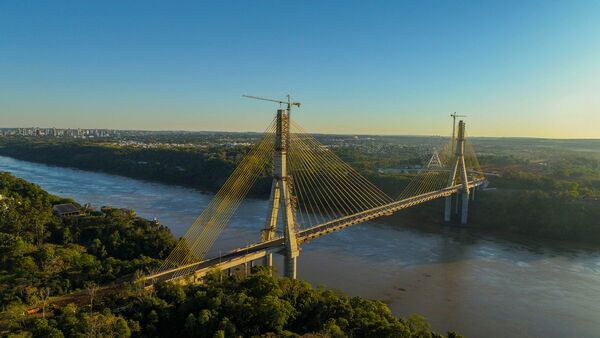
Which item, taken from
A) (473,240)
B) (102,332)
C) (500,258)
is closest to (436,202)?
(473,240)

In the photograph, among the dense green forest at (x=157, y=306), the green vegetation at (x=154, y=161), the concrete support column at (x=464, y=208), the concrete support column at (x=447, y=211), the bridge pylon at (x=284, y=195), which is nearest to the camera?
the dense green forest at (x=157, y=306)

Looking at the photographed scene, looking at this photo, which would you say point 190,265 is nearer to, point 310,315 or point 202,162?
point 310,315

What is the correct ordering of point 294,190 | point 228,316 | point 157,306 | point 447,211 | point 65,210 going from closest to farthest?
point 228,316, point 157,306, point 65,210, point 294,190, point 447,211

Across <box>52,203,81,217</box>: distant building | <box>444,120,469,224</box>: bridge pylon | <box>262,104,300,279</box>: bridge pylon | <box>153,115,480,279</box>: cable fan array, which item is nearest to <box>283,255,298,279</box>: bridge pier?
<box>262,104,300,279</box>: bridge pylon

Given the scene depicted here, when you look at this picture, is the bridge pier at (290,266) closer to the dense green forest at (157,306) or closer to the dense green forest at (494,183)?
the dense green forest at (157,306)

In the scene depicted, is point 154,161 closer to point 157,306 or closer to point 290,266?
point 290,266

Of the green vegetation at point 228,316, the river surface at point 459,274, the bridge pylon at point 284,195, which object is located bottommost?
the river surface at point 459,274

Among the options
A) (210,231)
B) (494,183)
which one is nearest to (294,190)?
(210,231)

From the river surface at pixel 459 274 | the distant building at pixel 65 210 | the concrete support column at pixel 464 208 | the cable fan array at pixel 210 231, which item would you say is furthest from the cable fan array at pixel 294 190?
the distant building at pixel 65 210
